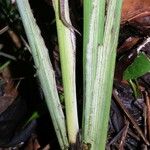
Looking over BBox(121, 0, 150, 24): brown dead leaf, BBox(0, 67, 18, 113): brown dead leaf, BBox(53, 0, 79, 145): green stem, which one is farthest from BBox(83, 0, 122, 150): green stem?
BBox(0, 67, 18, 113): brown dead leaf

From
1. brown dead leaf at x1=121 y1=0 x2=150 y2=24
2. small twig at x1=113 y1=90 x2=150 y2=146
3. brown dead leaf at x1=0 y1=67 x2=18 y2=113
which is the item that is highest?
brown dead leaf at x1=121 y1=0 x2=150 y2=24

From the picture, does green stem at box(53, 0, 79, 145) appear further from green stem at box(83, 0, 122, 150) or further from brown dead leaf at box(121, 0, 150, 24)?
brown dead leaf at box(121, 0, 150, 24)

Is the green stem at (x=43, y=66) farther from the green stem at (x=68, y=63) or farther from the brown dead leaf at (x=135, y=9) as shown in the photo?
the brown dead leaf at (x=135, y=9)

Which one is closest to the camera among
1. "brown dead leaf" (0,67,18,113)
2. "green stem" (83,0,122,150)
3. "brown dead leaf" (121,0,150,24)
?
"green stem" (83,0,122,150)

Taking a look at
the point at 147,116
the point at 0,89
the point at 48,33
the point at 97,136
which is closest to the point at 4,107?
the point at 0,89

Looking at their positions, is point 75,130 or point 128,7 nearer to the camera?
point 75,130

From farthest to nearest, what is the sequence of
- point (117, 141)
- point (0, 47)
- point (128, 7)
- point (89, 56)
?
point (0, 47)
point (117, 141)
point (128, 7)
point (89, 56)

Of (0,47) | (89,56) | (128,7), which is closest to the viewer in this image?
(89,56)

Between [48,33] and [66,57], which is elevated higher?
[66,57]

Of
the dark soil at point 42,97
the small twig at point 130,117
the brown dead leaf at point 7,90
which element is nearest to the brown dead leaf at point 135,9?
the dark soil at point 42,97

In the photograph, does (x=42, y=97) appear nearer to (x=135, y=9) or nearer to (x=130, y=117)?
(x=130, y=117)

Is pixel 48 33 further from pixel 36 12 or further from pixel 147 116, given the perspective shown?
pixel 147 116
